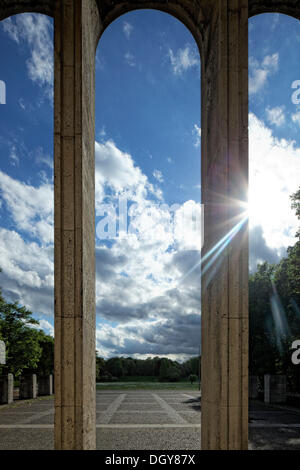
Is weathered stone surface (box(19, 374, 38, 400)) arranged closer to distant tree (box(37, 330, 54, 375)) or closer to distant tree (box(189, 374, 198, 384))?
distant tree (box(37, 330, 54, 375))

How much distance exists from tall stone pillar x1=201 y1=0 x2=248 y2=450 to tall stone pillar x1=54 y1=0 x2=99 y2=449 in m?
2.40

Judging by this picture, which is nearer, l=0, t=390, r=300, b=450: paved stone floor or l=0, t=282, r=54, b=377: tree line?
l=0, t=390, r=300, b=450: paved stone floor

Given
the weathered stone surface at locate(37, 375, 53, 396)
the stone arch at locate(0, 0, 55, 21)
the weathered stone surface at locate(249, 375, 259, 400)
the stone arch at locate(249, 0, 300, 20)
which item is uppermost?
the stone arch at locate(249, 0, 300, 20)

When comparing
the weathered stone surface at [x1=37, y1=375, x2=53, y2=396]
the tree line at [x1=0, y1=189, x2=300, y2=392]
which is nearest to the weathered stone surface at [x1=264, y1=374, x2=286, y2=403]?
the tree line at [x1=0, y1=189, x2=300, y2=392]

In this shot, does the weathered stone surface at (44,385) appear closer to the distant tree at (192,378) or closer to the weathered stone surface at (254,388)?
the weathered stone surface at (254,388)

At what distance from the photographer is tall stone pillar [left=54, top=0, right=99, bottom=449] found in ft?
20.9

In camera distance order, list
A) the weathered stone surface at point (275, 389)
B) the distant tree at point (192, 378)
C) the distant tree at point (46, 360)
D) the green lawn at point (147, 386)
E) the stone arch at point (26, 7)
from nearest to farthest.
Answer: the stone arch at point (26, 7), the weathered stone surface at point (275, 389), the green lawn at point (147, 386), the distant tree at point (46, 360), the distant tree at point (192, 378)

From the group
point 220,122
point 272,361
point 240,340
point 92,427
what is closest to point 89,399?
point 92,427

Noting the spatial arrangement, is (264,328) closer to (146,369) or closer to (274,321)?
(274,321)

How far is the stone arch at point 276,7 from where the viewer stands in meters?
8.77

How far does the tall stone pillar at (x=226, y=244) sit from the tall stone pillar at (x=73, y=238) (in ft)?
7.86

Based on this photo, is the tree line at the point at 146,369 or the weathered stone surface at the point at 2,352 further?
the tree line at the point at 146,369

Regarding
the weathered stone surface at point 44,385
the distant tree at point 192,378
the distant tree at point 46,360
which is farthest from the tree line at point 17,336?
the distant tree at point 192,378
